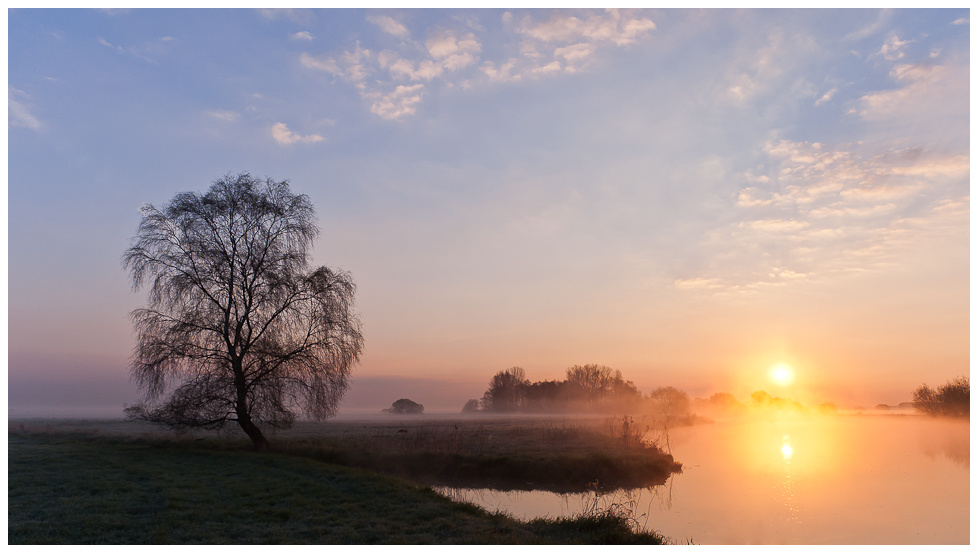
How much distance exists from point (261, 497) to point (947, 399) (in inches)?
3237

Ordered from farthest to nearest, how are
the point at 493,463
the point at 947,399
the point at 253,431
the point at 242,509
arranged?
the point at 947,399
the point at 493,463
the point at 253,431
the point at 242,509

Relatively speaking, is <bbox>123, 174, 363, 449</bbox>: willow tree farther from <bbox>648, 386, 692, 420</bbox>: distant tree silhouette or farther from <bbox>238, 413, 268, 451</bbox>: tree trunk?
<bbox>648, 386, 692, 420</bbox>: distant tree silhouette

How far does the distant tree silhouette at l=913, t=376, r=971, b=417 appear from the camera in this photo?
64312mm

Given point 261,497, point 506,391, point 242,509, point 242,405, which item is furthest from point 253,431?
point 506,391

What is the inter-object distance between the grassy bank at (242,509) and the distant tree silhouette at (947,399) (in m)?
70.3

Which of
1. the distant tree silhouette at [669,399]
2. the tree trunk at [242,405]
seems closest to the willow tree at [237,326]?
the tree trunk at [242,405]

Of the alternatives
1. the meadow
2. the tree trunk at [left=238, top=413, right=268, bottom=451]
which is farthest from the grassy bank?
the tree trunk at [left=238, top=413, right=268, bottom=451]

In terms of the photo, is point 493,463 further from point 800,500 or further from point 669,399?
point 669,399

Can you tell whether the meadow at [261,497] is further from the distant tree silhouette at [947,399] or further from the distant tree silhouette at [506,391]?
the distant tree silhouette at [506,391]

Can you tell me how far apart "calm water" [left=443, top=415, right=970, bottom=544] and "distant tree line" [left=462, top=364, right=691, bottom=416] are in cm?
10194

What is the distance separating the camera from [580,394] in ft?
439

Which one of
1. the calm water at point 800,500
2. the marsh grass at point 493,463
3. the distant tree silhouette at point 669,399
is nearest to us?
the calm water at point 800,500

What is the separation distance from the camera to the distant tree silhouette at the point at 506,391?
13675 cm

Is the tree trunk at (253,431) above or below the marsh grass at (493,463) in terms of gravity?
above
